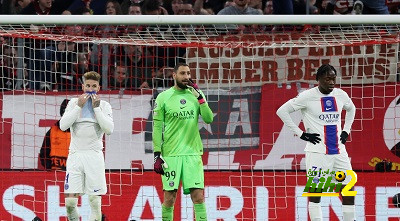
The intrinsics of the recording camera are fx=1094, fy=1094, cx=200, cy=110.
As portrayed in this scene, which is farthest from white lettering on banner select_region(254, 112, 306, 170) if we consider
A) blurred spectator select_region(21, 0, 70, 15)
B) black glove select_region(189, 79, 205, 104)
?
blurred spectator select_region(21, 0, 70, 15)

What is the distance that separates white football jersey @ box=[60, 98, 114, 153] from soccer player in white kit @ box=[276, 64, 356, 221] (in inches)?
81.9

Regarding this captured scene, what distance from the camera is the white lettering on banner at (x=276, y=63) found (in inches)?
541

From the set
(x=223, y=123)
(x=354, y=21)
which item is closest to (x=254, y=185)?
(x=223, y=123)

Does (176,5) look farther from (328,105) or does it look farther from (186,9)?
(328,105)

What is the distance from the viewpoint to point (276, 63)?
543 inches

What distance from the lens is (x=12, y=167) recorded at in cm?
1372

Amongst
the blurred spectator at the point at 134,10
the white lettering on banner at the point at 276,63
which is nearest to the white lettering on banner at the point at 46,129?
the white lettering on banner at the point at 276,63

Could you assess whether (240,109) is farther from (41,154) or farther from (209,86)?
(41,154)

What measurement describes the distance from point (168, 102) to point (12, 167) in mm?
2766

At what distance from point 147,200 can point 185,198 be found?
0.48 m

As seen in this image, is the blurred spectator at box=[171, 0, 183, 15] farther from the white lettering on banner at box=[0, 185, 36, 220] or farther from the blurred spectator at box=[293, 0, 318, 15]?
the white lettering on banner at box=[0, 185, 36, 220]

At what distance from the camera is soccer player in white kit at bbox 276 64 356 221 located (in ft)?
39.7

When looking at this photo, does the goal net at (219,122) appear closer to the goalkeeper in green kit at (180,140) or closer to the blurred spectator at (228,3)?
the blurred spectator at (228,3)

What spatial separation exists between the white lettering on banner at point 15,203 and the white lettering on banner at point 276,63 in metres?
2.54
